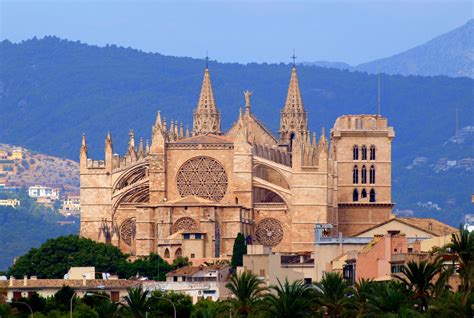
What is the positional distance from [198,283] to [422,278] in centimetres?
3513

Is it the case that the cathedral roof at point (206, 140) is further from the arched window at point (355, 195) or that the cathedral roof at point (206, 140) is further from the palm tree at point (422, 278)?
the palm tree at point (422, 278)

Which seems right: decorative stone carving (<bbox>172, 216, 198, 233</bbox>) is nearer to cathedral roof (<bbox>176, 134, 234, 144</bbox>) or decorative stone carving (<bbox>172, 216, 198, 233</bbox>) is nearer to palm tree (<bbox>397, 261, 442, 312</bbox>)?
cathedral roof (<bbox>176, 134, 234, 144</bbox>)

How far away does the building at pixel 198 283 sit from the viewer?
113875 millimetres

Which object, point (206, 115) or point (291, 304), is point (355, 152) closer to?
point (206, 115)

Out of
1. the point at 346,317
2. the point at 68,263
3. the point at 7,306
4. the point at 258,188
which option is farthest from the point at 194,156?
the point at 346,317

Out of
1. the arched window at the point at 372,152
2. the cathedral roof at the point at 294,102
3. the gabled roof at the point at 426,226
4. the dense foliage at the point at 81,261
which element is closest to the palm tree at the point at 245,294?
the gabled roof at the point at 426,226

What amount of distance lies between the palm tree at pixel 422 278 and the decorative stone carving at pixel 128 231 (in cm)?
7289

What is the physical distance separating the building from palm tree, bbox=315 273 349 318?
76.5 ft

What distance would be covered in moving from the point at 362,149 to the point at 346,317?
80.1 metres

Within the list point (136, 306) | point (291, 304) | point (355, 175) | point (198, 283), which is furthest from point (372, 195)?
point (291, 304)

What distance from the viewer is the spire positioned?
167 meters

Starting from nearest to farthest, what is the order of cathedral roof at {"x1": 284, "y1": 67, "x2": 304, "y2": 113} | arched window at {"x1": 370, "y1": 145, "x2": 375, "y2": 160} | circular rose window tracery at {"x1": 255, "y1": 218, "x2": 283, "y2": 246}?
circular rose window tracery at {"x1": 255, "y1": 218, "x2": 283, "y2": 246}, arched window at {"x1": 370, "y1": 145, "x2": 375, "y2": 160}, cathedral roof at {"x1": 284, "y1": 67, "x2": 304, "y2": 113}

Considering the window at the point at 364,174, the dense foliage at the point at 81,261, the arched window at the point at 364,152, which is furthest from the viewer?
the arched window at the point at 364,152

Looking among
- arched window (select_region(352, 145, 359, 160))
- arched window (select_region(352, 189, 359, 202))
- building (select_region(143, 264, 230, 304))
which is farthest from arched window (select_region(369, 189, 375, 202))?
building (select_region(143, 264, 230, 304))
